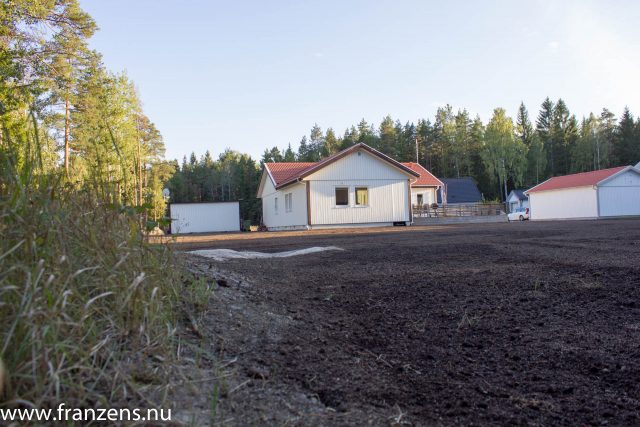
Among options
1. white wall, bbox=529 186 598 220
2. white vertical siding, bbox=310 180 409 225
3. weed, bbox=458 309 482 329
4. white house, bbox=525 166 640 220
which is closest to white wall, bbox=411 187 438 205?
white wall, bbox=529 186 598 220

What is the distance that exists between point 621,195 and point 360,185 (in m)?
21.4

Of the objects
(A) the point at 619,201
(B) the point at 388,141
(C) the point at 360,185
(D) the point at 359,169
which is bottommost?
(A) the point at 619,201

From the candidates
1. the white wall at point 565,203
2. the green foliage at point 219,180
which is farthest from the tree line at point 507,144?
A: the white wall at point 565,203

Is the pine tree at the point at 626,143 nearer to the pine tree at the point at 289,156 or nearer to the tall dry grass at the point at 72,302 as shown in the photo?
the pine tree at the point at 289,156

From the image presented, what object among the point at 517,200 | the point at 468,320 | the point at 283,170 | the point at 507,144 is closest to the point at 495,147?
the point at 507,144

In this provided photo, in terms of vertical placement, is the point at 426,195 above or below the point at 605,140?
below

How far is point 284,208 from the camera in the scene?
25375mm

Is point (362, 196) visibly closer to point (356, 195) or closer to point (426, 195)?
point (356, 195)

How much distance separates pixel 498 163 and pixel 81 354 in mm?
62602

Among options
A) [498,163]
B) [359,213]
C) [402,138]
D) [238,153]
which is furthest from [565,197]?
[238,153]

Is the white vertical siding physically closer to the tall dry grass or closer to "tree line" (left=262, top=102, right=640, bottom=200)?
the tall dry grass

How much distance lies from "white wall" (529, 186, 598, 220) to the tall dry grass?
3520 cm

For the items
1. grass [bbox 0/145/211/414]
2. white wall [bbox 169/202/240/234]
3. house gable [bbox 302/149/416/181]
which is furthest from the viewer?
white wall [bbox 169/202/240/234]

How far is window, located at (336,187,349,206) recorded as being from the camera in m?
21.8
